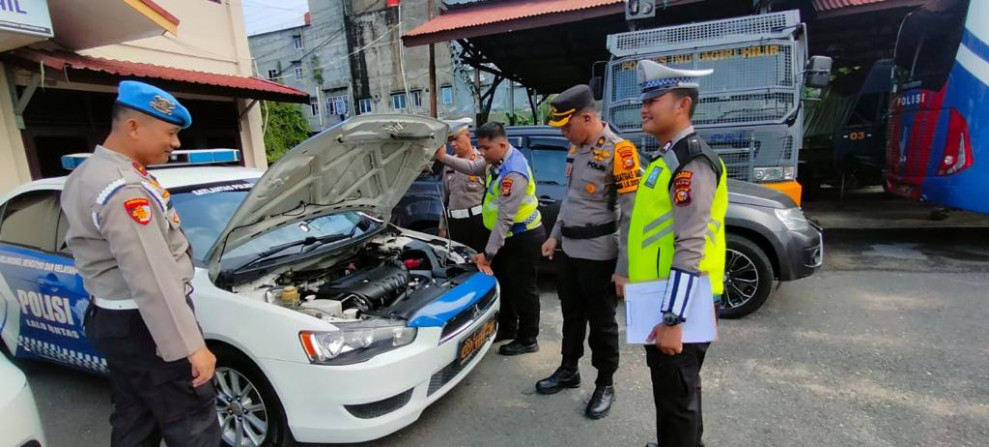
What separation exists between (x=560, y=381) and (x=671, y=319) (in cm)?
138

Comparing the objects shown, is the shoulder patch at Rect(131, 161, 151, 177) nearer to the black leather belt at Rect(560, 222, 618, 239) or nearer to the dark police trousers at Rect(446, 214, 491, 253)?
the black leather belt at Rect(560, 222, 618, 239)

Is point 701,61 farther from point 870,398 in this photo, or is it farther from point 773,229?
point 870,398

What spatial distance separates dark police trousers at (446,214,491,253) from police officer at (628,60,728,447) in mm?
2075

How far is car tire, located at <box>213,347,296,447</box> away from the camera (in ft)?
7.23

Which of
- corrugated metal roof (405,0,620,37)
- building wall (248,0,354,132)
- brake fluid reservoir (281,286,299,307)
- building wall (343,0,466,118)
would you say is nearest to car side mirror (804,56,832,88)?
corrugated metal roof (405,0,620,37)

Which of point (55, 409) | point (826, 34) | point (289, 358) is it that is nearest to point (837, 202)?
point (826, 34)

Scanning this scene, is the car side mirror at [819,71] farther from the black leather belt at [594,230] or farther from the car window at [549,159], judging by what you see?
the black leather belt at [594,230]

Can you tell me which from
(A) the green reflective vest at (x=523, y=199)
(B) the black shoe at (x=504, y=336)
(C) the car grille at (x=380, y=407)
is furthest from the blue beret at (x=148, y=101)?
(B) the black shoe at (x=504, y=336)

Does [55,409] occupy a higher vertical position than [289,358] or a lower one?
lower

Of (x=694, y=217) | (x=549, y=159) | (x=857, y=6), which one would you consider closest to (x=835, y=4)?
(x=857, y=6)

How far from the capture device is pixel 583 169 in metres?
2.62

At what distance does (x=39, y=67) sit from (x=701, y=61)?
296 inches

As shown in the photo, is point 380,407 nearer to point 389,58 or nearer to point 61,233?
point 61,233

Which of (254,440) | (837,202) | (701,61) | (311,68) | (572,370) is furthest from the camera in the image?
(311,68)
